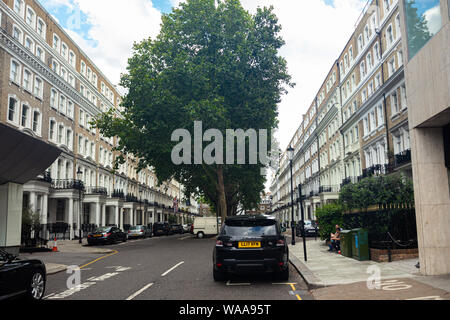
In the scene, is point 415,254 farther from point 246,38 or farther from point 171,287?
point 246,38

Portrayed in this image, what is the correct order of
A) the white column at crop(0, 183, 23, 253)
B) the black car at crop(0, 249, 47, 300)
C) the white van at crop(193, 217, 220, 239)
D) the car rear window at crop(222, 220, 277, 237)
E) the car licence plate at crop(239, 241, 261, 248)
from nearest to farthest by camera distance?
the black car at crop(0, 249, 47, 300) → the car licence plate at crop(239, 241, 261, 248) → the car rear window at crop(222, 220, 277, 237) → the white column at crop(0, 183, 23, 253) → the white van at crop(193, 217, 220, 239)

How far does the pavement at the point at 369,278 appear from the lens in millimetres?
7891

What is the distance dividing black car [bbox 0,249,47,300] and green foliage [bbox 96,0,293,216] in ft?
66.0

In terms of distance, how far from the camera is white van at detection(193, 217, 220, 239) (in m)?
39.1

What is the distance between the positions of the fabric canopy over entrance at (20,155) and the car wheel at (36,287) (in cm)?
485

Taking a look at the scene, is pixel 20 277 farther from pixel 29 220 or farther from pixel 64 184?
pixel 64 184

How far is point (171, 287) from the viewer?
9.66 metres

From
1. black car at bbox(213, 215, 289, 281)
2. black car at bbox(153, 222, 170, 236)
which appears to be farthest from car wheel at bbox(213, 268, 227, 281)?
black car at bbox(153, 222, 170, 236)

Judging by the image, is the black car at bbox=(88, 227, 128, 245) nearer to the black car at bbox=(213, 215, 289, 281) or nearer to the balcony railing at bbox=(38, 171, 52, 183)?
the balcony railing at bbox=(38, 171, 52, 183)

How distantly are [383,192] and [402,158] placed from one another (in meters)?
15.2

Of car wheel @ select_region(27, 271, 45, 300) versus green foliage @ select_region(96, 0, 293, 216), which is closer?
car wheel @ select_region(27, 271, 45, 300)

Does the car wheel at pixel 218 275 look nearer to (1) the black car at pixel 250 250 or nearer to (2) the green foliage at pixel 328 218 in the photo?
(1) the black car at pixel 250 250

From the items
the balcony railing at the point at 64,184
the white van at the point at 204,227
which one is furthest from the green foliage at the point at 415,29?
the balcony railing at the point at 64,184

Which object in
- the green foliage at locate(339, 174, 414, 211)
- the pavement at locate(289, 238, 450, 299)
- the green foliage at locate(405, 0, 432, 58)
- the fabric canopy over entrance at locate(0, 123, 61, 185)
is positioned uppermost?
the green foliage at locate(405, 0, 432, 58)
